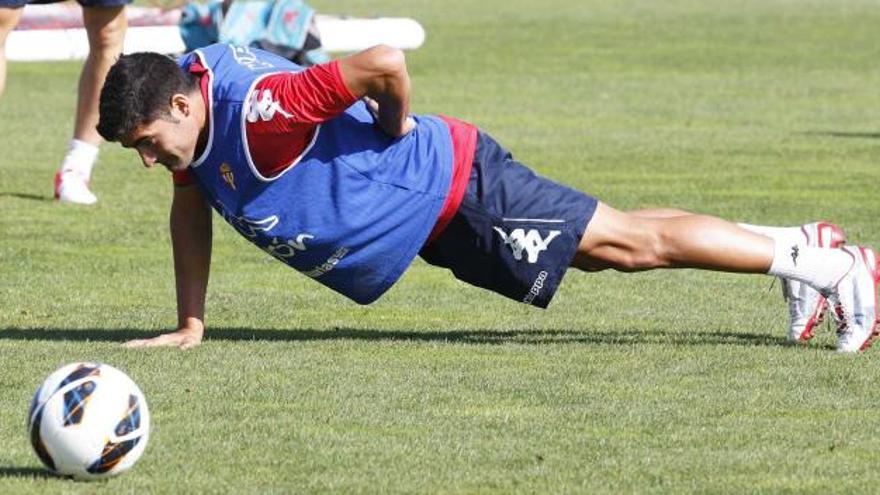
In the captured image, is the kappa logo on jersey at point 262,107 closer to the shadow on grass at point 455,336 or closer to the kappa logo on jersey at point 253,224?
the kappa logo on jersey at point 253,224

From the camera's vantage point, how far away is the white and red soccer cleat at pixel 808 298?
8172 mm

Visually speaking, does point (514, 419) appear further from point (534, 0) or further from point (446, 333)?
point (534, 0)

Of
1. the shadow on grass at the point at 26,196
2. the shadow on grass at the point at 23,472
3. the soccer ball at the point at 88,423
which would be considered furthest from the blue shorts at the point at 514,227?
the shadow on grass at the point at 26,196

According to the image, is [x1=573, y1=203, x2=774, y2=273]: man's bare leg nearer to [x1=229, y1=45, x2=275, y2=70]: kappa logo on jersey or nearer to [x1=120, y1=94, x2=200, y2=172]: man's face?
[x1=229, y1=45, x2=275, y2=70]: kappa logo on jersey

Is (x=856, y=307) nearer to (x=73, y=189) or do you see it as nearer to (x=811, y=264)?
(x=811, y=264)

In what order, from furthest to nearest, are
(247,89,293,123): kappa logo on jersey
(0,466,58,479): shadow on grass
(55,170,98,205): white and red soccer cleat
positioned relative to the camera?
1. (55,170,98,205): white and red soccer cleat
2. (247,89,293,123): kappa logo on jersey
3. (0,466,58,479): shadow on grass

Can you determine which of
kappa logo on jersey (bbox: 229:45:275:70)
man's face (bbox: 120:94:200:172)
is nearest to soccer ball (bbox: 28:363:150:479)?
man's face (bbox: 120:94:200:172)

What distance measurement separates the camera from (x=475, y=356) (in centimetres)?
808

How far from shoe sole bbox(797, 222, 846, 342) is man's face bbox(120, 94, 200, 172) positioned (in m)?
2.43

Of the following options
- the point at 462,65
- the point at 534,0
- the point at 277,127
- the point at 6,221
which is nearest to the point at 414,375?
the point at 277,127

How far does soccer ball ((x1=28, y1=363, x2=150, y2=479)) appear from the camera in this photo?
19.2 feet

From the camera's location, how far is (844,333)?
805cm

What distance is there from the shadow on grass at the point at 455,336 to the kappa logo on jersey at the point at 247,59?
1.23m

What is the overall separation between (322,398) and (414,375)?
1.76 ft
